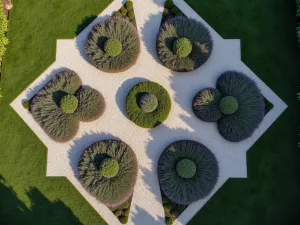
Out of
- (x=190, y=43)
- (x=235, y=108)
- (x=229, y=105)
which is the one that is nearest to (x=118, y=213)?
(x=229, y=105)

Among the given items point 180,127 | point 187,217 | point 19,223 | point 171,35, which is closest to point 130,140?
point 180,127

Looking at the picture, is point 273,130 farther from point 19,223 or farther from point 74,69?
point 19,223

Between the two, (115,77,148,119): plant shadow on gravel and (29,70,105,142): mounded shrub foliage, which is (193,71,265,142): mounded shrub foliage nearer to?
(115,77,148,119): plant shadow on gravel

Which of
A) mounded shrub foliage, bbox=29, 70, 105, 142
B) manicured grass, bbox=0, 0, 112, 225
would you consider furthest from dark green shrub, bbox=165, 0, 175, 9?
mounded shrub foliage, bbox=29, 70, 105, 142

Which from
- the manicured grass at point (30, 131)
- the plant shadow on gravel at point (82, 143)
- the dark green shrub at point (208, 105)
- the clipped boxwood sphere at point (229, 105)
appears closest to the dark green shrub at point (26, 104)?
the manicured grass at point (30, 131)

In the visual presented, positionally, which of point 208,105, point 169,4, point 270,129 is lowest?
point 208,105

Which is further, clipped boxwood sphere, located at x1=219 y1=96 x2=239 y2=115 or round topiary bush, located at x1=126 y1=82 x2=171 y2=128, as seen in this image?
round topiary bush, located at x1=126 y1=82 x2=171 y2=128

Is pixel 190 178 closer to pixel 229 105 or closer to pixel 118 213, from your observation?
pixel 118 213
